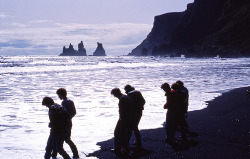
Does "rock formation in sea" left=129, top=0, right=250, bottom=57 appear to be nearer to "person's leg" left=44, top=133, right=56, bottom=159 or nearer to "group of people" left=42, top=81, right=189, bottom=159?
"group of people" left=42, top=81, right=189, bottom=159

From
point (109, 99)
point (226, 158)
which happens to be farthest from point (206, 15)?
point (226, 158)

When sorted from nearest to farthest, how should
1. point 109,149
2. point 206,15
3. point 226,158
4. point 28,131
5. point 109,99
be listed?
1. point 226,158
2. point 109,149
3. point 28,131
4. point 109,99
5. point 206,15

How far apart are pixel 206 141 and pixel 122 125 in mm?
2542

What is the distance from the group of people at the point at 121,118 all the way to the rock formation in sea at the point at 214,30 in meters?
111

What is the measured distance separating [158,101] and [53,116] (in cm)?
1081

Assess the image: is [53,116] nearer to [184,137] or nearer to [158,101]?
[184,137]

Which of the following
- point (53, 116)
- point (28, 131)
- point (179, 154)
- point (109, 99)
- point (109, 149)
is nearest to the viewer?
point (53, 116)

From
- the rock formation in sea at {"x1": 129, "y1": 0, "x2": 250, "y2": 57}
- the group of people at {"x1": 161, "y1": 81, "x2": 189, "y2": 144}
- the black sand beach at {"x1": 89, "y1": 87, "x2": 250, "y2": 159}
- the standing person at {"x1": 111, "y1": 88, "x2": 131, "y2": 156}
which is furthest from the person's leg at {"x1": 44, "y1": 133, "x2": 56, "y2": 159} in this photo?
the rock formation in sea at {"x1": 129, "y1": 0, "x2": 250, "y2": 57}

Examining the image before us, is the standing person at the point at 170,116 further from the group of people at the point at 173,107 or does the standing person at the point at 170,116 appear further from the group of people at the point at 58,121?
the group of people at the point at 58,121

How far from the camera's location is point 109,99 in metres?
17.7

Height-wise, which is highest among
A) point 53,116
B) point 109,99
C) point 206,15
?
point 206,15

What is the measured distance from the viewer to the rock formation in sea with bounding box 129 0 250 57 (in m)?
121

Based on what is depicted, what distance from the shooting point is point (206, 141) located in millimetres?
8344

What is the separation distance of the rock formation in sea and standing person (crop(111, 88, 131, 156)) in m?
112
